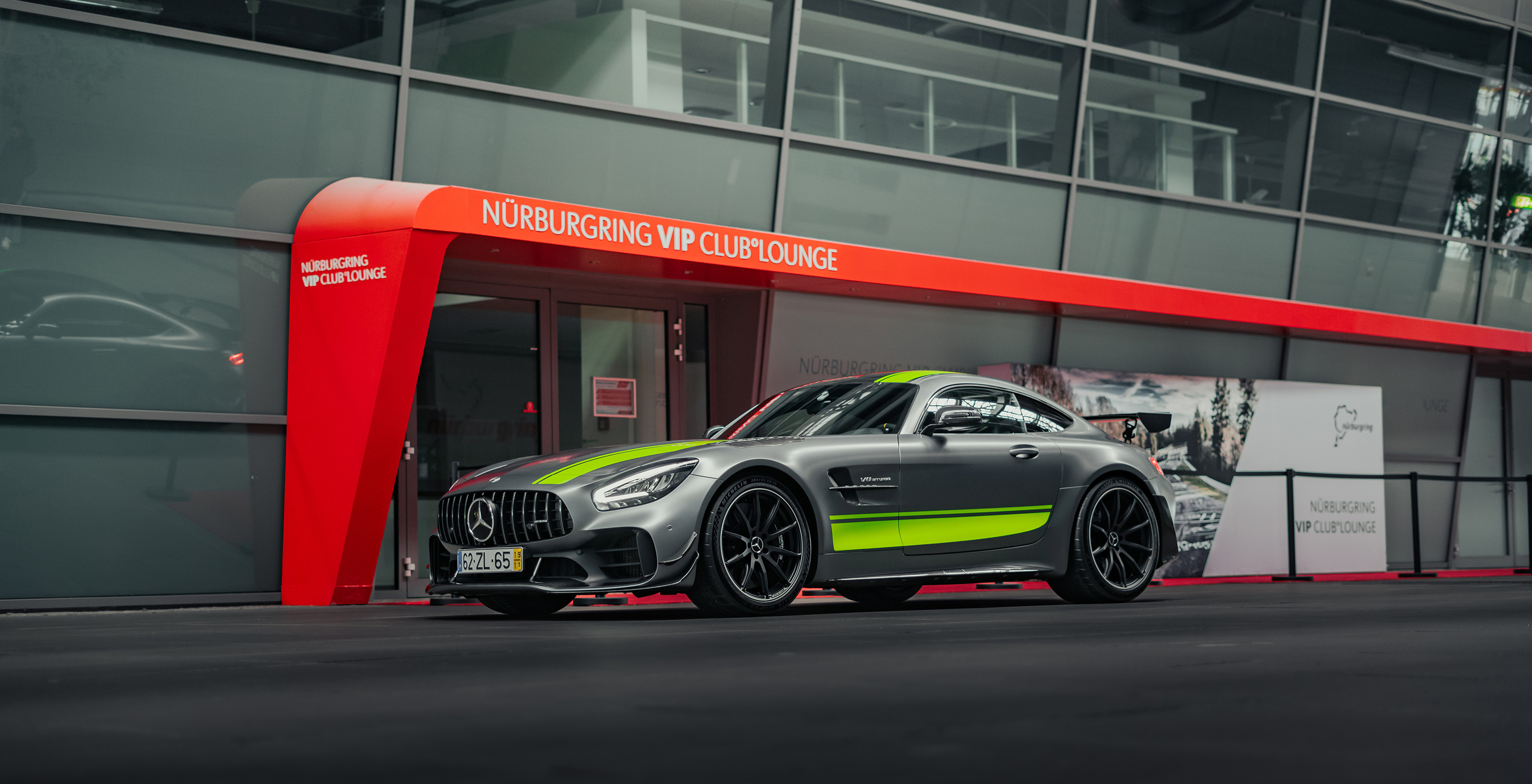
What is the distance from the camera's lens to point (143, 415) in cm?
1109

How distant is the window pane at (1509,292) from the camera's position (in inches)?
819

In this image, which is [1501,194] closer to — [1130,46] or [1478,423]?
[1478,423]

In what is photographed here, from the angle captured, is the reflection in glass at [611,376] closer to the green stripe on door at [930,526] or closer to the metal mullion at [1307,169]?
the green stripe on door at [930,526]

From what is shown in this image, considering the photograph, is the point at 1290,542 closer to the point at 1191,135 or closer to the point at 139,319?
the point at 1191,135

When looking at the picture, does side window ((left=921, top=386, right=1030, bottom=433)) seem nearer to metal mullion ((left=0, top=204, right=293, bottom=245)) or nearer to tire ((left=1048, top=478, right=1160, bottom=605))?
tire ((left=1048, top=478, right=1160, bottom=605))

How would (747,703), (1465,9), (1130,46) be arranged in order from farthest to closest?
(1465,9) → (1130,46) → (747,703)

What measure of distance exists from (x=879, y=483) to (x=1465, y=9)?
15948mm

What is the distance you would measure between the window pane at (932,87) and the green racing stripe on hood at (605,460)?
7.41 meters

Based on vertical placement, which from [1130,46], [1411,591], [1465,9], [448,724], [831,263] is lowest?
[1411,591]

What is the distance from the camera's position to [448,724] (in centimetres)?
345

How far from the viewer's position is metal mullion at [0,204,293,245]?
10.8m

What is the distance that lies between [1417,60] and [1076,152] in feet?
21.6

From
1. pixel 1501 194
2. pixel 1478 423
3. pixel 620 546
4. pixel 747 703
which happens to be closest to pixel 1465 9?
pixel 1501 194

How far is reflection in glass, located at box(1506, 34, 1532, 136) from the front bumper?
18.0m
